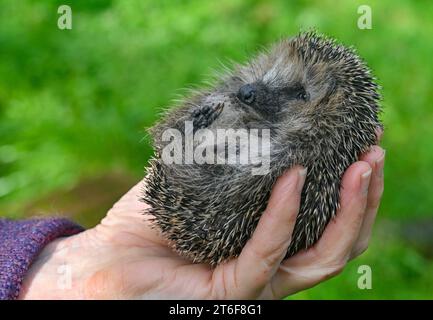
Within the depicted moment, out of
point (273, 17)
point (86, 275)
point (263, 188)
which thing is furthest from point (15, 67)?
point (263, 188)

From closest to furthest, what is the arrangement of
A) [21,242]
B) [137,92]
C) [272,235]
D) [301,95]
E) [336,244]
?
[272,235], [336,244], [21,242], [301,95], [137,92]

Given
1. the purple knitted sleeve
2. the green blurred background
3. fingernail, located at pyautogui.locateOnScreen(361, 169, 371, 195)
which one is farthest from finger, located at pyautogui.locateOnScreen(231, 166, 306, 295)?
the green blurred background

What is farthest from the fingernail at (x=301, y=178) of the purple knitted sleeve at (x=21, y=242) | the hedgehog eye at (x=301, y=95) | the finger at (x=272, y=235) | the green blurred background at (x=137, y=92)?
the green blurred background at (x=137, y=92)

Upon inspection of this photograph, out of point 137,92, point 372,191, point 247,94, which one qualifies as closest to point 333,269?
point 372,191

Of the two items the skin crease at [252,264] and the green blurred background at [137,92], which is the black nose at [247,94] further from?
the green blurred background at [137,92]

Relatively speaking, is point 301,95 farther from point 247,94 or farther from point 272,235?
point 272,235
